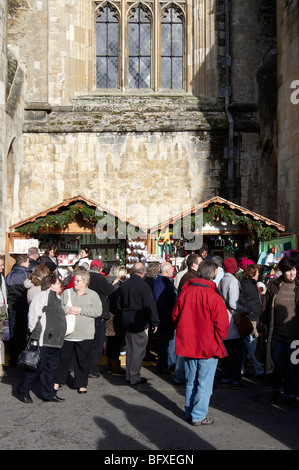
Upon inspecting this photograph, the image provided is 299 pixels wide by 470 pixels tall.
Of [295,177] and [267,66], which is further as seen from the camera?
[267,66]

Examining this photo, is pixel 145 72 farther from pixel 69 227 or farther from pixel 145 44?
pixel 69 227

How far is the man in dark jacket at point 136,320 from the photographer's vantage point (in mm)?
7145

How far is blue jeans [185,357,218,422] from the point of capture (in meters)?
5.31

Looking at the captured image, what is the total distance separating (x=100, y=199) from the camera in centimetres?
1498

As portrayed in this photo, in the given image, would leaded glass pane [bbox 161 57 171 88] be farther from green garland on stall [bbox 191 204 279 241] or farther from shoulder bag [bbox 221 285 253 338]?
shoulder bag [bbox 221 285 253 338]

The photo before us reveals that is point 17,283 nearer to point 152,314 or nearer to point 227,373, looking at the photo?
point 152,314

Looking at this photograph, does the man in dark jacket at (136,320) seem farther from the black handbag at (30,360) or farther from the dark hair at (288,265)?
the dark hair at (288,265)

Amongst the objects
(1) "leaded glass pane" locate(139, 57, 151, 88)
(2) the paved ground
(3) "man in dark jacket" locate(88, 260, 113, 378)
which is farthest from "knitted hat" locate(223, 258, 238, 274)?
(1) "leaded glass pane" locate(139, 57, 151, 88)

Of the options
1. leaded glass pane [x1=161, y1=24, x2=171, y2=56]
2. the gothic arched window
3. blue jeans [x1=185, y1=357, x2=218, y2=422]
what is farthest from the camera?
leaded glass pane [x1=161, y1=24, x2=171, y2=56]

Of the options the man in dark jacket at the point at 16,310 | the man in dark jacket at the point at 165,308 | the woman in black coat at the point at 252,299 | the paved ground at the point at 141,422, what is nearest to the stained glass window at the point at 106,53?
the man in dark jacket at the point at 16,310

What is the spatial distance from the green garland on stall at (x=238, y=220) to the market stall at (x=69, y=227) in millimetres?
1579

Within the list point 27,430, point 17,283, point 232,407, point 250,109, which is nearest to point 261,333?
point 232,407

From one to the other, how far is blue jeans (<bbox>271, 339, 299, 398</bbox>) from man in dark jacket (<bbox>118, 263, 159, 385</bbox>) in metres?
1.70
